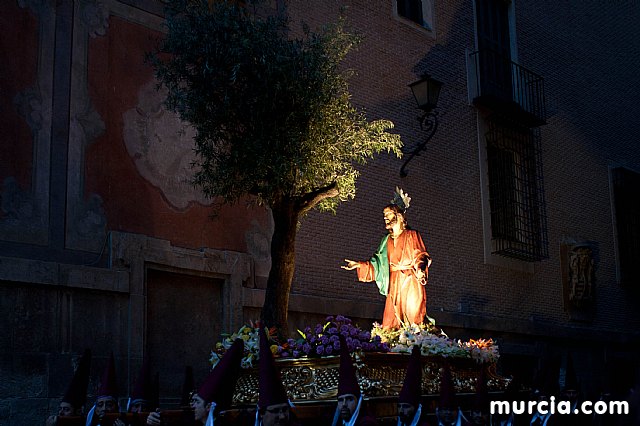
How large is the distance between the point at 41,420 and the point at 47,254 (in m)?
2.06

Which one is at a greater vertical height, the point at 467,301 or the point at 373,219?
the point at 373,219

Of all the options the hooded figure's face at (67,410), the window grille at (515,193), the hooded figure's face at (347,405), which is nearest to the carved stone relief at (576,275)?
the window grille at (515,193)

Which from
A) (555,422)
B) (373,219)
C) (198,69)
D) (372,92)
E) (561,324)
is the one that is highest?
(372,92)

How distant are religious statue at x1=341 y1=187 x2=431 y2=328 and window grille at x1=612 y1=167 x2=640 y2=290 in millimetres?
12633

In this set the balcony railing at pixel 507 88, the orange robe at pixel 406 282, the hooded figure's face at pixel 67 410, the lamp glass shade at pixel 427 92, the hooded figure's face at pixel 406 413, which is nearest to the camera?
the hooded figure's face at pixel 406 413

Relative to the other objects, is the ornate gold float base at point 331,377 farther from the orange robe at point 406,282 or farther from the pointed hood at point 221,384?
the pointed hood at point 221,384

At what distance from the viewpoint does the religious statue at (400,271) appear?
11789 millimetres

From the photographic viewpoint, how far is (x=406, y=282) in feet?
38.8

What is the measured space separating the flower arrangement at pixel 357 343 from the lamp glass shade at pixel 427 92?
552cm

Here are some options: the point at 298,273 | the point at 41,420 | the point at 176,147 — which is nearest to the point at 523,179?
the point at 298,273

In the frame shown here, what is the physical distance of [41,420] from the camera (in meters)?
10.9

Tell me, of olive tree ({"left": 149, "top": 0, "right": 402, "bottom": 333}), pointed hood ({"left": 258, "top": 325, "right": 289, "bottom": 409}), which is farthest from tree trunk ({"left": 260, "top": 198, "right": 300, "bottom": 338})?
pointed hood ({"left": 258, "top": 325, "right": 289, "bottom": 409})

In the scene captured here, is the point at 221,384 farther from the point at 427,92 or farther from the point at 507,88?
the point at 507,88

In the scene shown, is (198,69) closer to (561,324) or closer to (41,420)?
(41,420)
